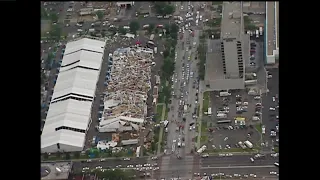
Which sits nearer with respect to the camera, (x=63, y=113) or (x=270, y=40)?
(x=63, y=113)

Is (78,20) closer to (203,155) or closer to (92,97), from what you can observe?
(92,97)

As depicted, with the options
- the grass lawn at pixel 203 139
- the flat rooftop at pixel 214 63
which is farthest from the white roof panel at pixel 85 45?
the grass lawn at pixel 203 139

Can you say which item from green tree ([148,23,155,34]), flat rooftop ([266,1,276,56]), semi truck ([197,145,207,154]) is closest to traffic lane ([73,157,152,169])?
semi truck ([197,145,207,154])

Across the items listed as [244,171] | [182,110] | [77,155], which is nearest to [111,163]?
[77,155]

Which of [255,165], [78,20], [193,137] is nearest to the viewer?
[255,165]

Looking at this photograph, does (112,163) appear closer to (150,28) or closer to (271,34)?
(150,28)

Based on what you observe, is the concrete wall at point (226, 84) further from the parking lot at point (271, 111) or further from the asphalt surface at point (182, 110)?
the parking lot at point (271, 111)
